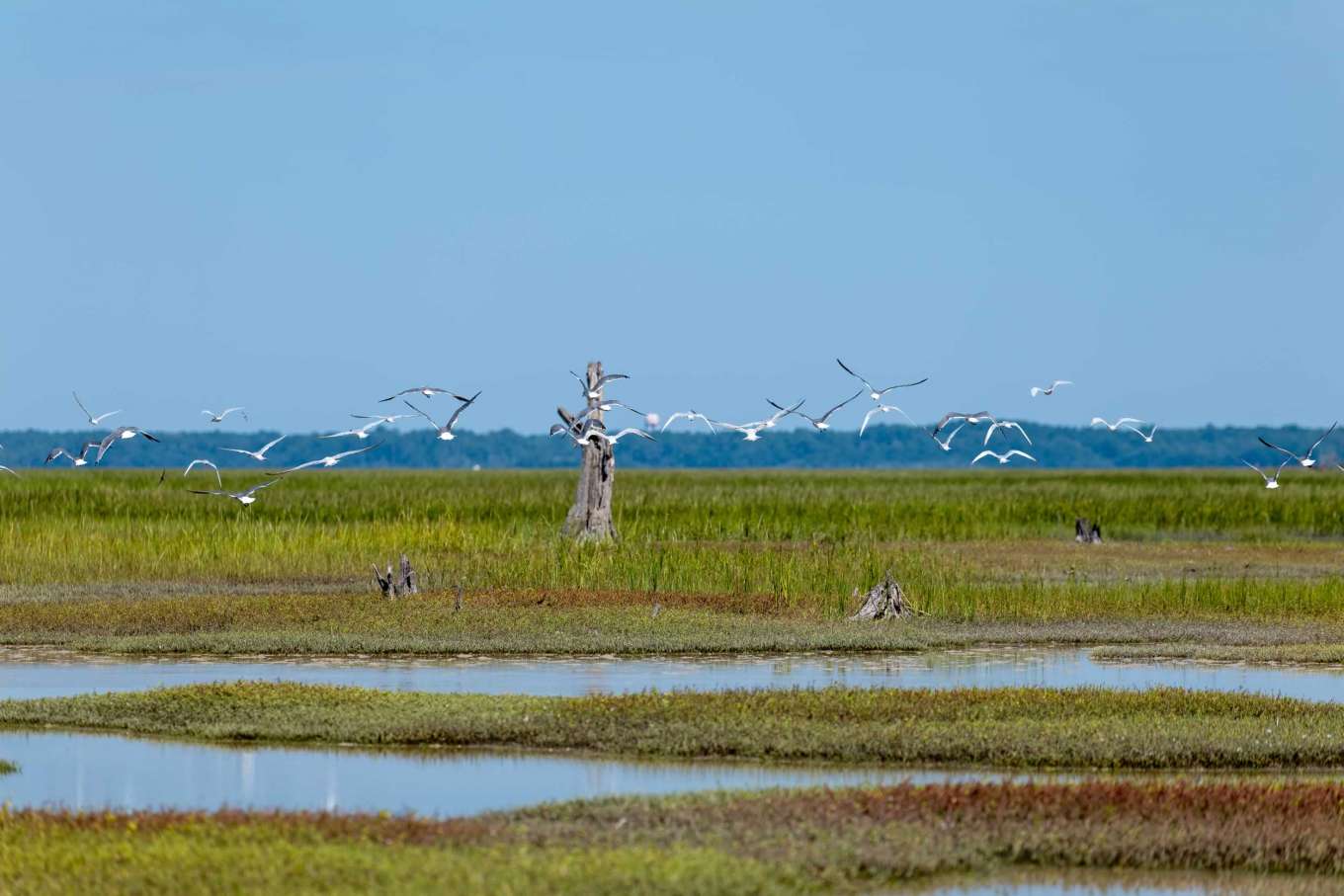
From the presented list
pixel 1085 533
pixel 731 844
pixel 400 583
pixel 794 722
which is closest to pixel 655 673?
pixel 794 722

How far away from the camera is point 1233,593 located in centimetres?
3184

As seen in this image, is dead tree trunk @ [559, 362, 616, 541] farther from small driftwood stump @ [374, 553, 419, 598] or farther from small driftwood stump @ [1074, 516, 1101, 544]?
small driftwood stump @ [1074, 516, 1101, 544]

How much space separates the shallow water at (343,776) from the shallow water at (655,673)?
4.22 metres

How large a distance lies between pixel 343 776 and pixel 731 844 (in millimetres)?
4543

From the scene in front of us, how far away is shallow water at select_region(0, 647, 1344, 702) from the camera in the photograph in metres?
21.9

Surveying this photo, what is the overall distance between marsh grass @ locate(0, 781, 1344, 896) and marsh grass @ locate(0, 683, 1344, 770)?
251cm

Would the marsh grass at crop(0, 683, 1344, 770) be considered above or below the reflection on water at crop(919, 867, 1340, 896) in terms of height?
above

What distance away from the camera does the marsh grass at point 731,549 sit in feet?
105

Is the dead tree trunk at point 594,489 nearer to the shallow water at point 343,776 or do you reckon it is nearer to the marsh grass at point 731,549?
the marsh grass at point 731,549

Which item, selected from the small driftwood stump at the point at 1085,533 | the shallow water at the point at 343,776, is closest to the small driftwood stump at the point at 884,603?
the shallow water at the point at 343,776

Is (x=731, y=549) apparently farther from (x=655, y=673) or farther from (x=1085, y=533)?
(x=655, y=673)

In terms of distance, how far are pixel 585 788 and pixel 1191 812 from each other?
15.1 ft

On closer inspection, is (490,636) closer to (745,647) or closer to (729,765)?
(745,647)

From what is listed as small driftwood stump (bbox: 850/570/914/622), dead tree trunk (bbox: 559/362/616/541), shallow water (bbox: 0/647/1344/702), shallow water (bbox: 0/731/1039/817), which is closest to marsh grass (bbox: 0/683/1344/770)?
shallow water (bbox: 0/731/1039/817)
